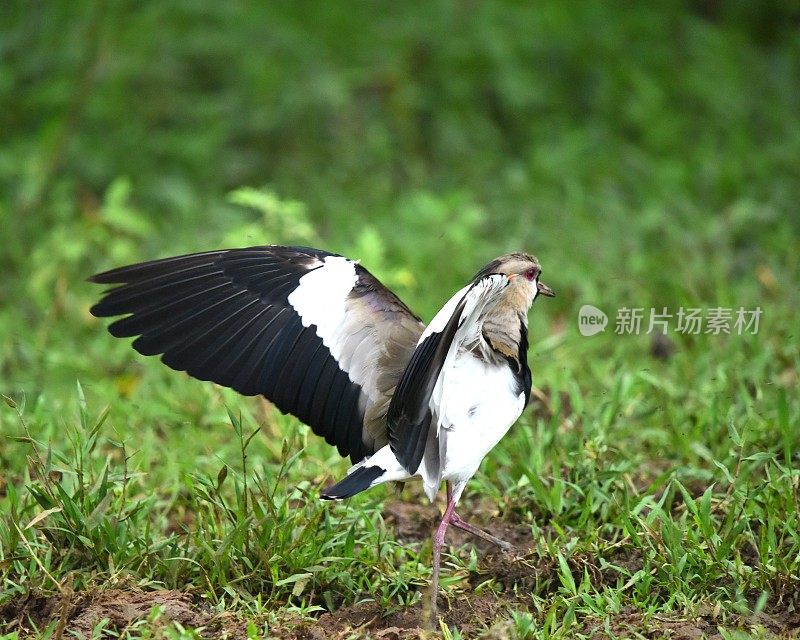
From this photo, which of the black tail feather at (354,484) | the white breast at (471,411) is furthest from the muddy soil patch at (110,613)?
the white breast at (471,411)

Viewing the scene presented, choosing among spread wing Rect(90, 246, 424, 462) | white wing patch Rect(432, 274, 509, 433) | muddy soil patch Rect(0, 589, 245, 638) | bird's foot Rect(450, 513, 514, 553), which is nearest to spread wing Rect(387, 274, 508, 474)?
white wing patch Rect(432, 274, 509, 433)

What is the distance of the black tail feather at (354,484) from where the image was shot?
2.75 metres

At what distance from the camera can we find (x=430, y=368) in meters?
2.77

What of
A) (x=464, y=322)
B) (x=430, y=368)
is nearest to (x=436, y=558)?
(x=430, y=368)

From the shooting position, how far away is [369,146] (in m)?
6.64

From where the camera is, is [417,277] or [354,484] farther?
[417,277]

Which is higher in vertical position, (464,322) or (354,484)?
(464,322)

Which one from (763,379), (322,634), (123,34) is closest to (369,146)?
(123,34)

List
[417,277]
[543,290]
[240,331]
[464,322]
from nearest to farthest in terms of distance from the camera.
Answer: [464,322] → [240,331] → [543,290] → [417,277]

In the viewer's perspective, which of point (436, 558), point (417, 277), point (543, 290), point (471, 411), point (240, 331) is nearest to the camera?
point (436, 558)

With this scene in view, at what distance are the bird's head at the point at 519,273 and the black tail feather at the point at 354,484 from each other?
649 millimetres

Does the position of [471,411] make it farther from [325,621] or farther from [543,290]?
[325,621]

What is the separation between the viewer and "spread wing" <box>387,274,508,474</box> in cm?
266

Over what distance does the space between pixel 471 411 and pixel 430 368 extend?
0.26 m
